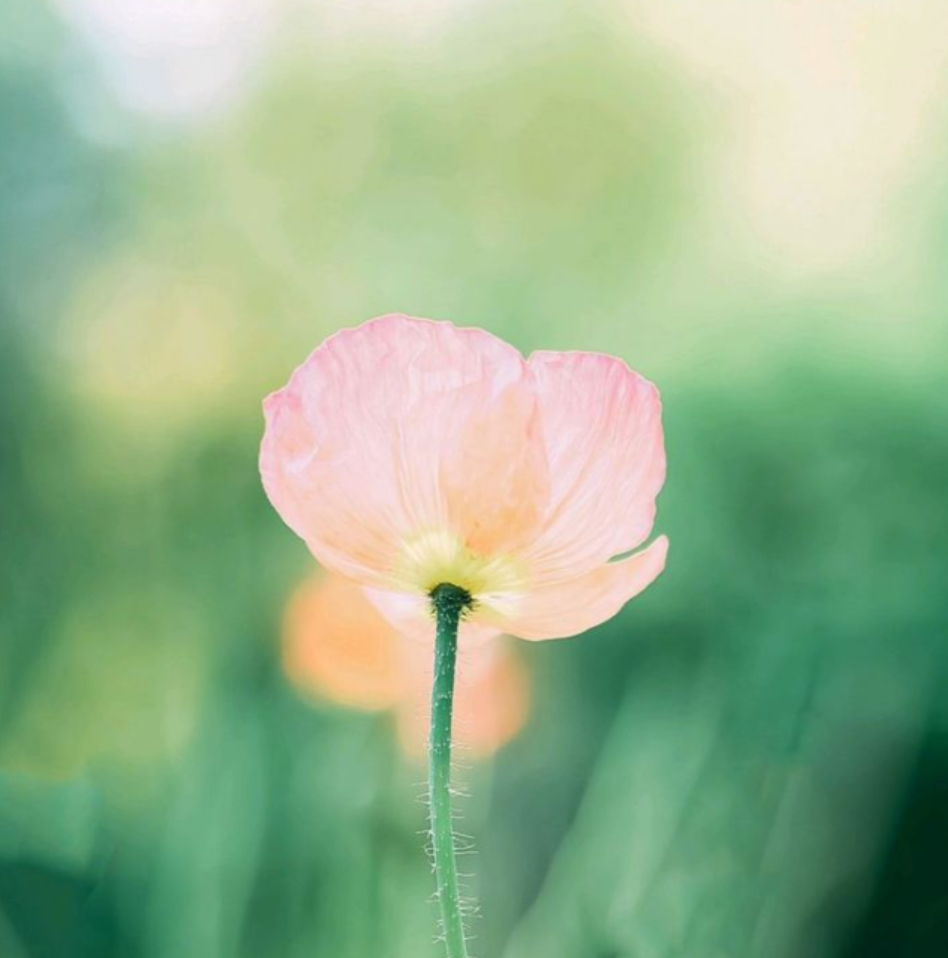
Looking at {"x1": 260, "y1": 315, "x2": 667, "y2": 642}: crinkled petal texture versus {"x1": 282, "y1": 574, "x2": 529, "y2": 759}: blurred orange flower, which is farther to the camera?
{"x1": 282, "y1": 574, "x2": 529, "y2": 759}: blurred orange flower

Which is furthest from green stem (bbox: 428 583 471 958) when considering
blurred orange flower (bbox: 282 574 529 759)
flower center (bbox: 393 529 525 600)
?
blurred orange flower (bbox: 282 574 529 759)

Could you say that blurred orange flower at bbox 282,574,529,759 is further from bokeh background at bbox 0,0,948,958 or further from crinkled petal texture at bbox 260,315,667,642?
crinkled petal texture at bbox 260,315,667,642

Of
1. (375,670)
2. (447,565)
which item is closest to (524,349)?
(375,670)

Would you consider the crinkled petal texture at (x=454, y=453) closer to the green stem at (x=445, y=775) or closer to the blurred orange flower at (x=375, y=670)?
the green stem at (x=445, y=775)

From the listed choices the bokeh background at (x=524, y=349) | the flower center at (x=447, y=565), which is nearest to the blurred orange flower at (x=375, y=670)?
the bokeh background at (x=524, y=349)

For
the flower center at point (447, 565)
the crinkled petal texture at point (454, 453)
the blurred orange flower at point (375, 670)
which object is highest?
the blurred orange flower at point (375, 670)

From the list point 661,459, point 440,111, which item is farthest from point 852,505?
point 661,459

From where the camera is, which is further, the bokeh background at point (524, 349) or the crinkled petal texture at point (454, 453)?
the bokeh background at point (524, 349)

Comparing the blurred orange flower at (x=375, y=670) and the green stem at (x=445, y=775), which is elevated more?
the blurred orange flower at (x=375, y=670)
